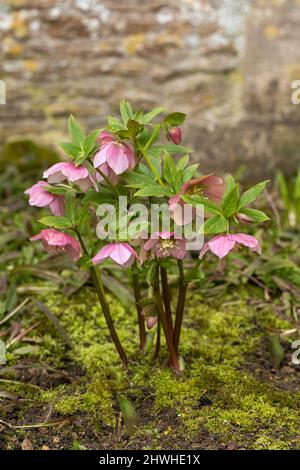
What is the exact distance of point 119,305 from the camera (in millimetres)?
2051

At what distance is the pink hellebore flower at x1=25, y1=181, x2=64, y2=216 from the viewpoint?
1.44m

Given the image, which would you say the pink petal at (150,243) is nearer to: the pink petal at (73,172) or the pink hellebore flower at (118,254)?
the pink hellebore flower at (118,254)

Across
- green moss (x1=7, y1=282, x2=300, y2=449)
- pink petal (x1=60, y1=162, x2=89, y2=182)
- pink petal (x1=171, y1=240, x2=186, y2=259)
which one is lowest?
green moss (x1=7, y1=282, x2=300, y2=449)

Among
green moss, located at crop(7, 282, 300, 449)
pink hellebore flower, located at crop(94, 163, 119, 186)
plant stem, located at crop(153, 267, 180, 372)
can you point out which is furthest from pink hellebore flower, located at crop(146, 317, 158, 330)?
pink hellebore flower, located at crop(94, 163, 119, 186)

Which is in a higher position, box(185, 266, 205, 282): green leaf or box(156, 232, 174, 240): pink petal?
box(156, 232, 174, 240): pink petal

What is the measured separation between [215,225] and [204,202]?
5 cm

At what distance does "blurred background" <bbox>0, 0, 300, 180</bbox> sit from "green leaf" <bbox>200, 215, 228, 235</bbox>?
1746 millimetres

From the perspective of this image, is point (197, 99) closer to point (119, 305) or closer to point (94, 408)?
point (119, 305)

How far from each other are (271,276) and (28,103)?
1.49 meters

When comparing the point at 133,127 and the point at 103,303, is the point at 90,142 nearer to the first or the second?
the point at 133,127

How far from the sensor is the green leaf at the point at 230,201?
1.32 m

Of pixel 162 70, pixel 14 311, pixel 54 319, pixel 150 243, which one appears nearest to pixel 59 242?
pixel 150 243

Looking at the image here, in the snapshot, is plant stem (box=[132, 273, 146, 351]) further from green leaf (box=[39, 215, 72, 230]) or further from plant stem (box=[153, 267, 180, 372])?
green leaf (box=[39, 215, 72, 230])
